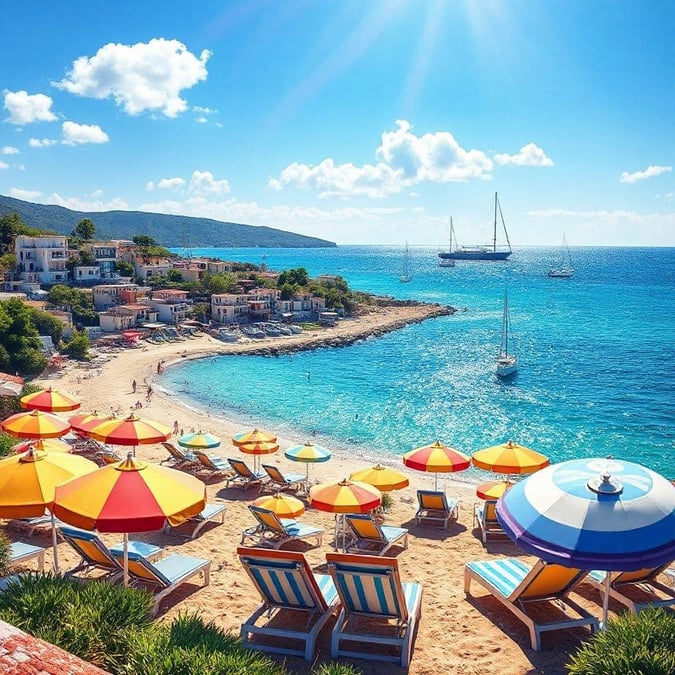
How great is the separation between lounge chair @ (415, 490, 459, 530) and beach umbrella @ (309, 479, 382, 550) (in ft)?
9.29

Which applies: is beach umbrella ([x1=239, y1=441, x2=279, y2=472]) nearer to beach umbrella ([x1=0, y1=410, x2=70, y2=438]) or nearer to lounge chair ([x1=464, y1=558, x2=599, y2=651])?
beach umbrella ([x1=0, y1=410, x2=70, y2=438])

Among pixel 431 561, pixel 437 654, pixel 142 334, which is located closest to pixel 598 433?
pixel 431 561

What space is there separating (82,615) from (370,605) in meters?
3.11

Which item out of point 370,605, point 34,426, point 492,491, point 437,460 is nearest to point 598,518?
point 370,605

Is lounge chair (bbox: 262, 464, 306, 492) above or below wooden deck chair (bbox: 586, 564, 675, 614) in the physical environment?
below

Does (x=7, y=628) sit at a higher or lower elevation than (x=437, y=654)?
higher

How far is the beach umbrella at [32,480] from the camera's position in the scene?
7238mm

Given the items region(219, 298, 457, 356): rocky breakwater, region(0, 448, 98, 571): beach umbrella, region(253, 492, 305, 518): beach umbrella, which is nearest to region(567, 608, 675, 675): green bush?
region(0, 448, 98, 571): beach umbrella

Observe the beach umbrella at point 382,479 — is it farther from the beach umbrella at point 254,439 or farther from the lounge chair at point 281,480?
the beach umbrella at point 254,439

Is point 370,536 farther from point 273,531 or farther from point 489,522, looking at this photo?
point 489,522

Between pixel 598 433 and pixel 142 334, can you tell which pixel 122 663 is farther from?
pixel 142 334

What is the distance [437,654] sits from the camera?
6734mm

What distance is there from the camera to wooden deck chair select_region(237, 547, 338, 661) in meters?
6.44

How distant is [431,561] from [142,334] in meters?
44.5
